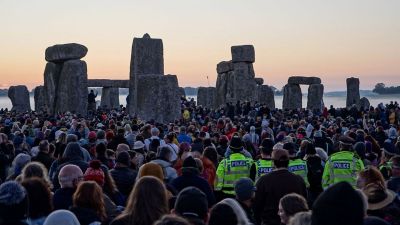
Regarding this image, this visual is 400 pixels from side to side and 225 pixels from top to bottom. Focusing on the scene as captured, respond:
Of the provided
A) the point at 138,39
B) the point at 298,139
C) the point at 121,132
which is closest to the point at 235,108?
the point at 138,39

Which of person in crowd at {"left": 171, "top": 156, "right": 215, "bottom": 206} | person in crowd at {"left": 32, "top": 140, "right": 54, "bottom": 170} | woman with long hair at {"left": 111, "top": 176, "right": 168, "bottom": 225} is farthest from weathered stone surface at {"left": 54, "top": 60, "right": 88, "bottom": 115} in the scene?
woman with long hair at {"left": 111, "top": 176, "right": 168, "bottom": 225}

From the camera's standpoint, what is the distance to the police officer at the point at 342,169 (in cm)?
774

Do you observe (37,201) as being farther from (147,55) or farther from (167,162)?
(147,55)

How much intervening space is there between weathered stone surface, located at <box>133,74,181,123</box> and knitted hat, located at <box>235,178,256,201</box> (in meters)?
14.7

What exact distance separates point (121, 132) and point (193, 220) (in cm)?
729

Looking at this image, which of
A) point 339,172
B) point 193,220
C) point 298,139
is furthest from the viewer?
point 298,139

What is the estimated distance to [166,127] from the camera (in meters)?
15.6

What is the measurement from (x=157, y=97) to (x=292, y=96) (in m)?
15.2

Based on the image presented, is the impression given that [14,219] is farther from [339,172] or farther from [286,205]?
[339,172]

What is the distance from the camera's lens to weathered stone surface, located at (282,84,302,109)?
113 ft

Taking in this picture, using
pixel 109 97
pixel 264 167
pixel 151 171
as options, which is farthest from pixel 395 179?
pixel 109 97

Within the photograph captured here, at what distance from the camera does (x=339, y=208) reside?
10.6 ft

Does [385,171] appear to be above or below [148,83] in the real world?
below

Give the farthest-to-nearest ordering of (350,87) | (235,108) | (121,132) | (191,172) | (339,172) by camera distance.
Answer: (350,87), (235,108), (121,132), (339,172), (191,172)
